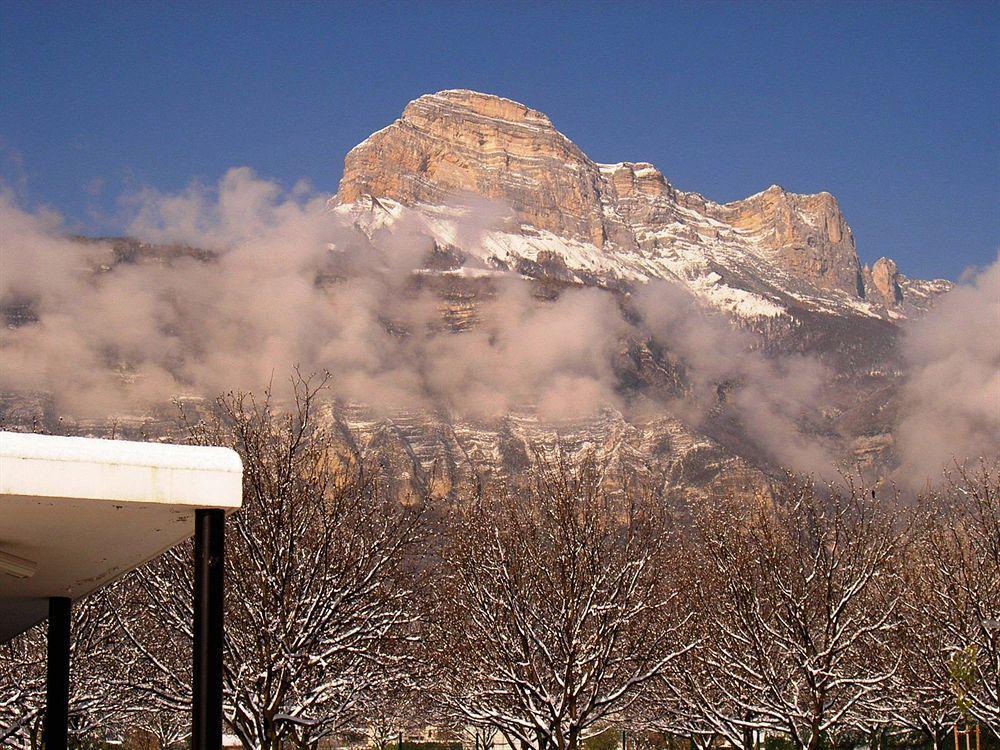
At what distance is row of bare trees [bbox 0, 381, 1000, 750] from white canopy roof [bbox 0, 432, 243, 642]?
408 inches

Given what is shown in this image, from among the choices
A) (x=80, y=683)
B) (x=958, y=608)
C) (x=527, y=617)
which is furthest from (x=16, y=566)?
(x=958, y=608)

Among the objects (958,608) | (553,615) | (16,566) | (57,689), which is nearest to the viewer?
(16,566)

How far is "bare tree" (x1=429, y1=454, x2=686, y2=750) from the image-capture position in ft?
81.7

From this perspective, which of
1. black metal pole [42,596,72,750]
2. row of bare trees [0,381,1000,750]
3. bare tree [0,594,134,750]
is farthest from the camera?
bare tree [0,594,134,750]

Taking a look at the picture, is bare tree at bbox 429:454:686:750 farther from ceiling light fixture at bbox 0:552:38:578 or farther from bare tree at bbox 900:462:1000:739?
ceiling light fixture at bbox 0:552:38:578

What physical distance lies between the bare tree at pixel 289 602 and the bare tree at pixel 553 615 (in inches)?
121

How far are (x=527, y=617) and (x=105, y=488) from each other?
59.4ft

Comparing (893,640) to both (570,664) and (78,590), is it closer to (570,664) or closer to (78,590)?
(570,664)

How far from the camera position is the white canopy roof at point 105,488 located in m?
8.46

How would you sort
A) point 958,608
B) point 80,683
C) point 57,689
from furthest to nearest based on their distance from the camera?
point 958,608, point 80,683, point 57,689

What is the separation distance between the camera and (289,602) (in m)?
21.0

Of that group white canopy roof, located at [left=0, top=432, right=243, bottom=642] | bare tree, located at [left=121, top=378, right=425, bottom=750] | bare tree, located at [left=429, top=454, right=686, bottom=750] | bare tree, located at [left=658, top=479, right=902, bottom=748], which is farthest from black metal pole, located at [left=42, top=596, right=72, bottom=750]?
bare tree, located at [left=658, top=479, right=902, bottom=748]

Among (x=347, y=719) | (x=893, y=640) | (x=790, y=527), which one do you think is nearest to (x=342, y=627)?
(x=347, y=719)

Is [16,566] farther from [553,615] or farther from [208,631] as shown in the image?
[553,615]
